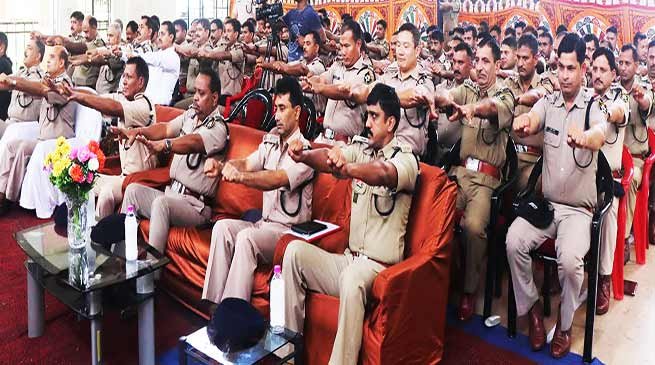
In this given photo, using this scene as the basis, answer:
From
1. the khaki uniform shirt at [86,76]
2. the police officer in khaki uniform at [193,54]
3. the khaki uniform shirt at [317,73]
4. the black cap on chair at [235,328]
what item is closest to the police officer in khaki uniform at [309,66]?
the khaki uniform shirt at [317,73]

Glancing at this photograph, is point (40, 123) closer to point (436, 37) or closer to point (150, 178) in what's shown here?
point (150, 178)

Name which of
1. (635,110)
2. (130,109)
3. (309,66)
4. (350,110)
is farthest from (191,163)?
(635,110)

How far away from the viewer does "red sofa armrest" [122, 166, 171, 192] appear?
3.93 meters

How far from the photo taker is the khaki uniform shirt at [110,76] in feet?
21.4

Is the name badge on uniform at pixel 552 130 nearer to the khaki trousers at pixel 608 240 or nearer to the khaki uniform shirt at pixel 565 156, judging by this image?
the khaki uniform shirt at pixel 565 156

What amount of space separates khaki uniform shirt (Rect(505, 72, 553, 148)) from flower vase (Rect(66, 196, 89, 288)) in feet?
8.33

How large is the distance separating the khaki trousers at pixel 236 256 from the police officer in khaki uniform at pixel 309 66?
219cm

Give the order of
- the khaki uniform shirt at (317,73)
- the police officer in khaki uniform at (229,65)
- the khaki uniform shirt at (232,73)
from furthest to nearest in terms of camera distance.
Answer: the khaki uniform shirt at (232,73)
the police officer in khaki uniform at (229,65)
the khaki uniform shirt at (317,73)

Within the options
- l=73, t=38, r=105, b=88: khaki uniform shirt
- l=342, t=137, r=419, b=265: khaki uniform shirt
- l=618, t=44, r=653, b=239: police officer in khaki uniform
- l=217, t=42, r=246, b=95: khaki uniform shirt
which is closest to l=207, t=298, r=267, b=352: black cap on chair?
l=342, t=137, r=419, b=265: khaki uniform shirt

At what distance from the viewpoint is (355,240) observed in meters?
2.83

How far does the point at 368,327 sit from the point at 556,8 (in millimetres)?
6225

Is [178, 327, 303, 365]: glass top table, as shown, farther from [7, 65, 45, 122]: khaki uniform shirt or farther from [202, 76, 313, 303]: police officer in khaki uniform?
[7, 65, 45, 122]: khaki uniform shirt

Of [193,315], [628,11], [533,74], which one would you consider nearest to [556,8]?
[628,11]

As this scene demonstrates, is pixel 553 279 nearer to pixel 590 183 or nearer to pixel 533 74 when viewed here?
pixel 590 183
